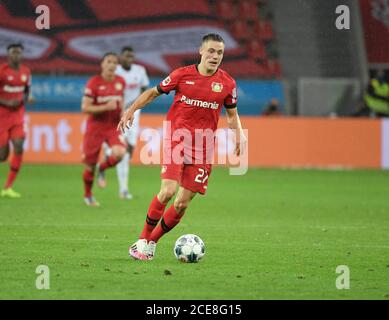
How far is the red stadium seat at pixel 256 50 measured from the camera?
28.7 m

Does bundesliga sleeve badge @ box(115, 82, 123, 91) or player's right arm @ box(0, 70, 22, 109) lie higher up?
bundesliga sleeve badge @ box(115, 82, 123, 91)

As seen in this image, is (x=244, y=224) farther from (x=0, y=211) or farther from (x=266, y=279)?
(x=266, y=279)

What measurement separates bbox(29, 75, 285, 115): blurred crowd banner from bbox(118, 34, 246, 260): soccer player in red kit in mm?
16386

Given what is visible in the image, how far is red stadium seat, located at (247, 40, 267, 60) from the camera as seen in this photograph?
94.3 feet

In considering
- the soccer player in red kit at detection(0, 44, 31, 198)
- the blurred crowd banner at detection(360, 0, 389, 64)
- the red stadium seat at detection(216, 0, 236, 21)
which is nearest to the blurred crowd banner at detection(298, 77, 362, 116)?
the blurred crowd banner at detection(360, 0, 389, 64)

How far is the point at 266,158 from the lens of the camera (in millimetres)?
23531

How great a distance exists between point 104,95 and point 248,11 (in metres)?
15.4

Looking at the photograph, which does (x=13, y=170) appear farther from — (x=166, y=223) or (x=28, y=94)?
(x=166, y=223)

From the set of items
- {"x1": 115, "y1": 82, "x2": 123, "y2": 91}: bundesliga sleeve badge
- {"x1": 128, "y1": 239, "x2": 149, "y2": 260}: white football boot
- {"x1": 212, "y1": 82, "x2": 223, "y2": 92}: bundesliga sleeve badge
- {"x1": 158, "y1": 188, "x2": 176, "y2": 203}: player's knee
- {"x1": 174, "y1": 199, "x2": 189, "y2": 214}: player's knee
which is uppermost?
{"x1": 115, "y1": 82, "x2": 123, "y2": 91}: bundesliga sleeve badge

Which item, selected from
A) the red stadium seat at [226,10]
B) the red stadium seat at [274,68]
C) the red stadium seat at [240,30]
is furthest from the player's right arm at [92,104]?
the red stadium seat at [226,10]

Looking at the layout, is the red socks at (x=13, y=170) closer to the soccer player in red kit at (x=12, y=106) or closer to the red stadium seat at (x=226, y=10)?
the soccer player in red kit at (x=12, y=106)

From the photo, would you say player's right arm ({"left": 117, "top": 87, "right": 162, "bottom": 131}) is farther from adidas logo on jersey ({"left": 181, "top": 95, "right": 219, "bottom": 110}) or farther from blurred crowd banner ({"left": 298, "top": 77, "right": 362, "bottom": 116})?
blurred crowd banner ({"left": 298, "top": 77, "right": 362, "bottom": 116})

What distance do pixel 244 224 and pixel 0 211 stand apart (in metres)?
3.54
